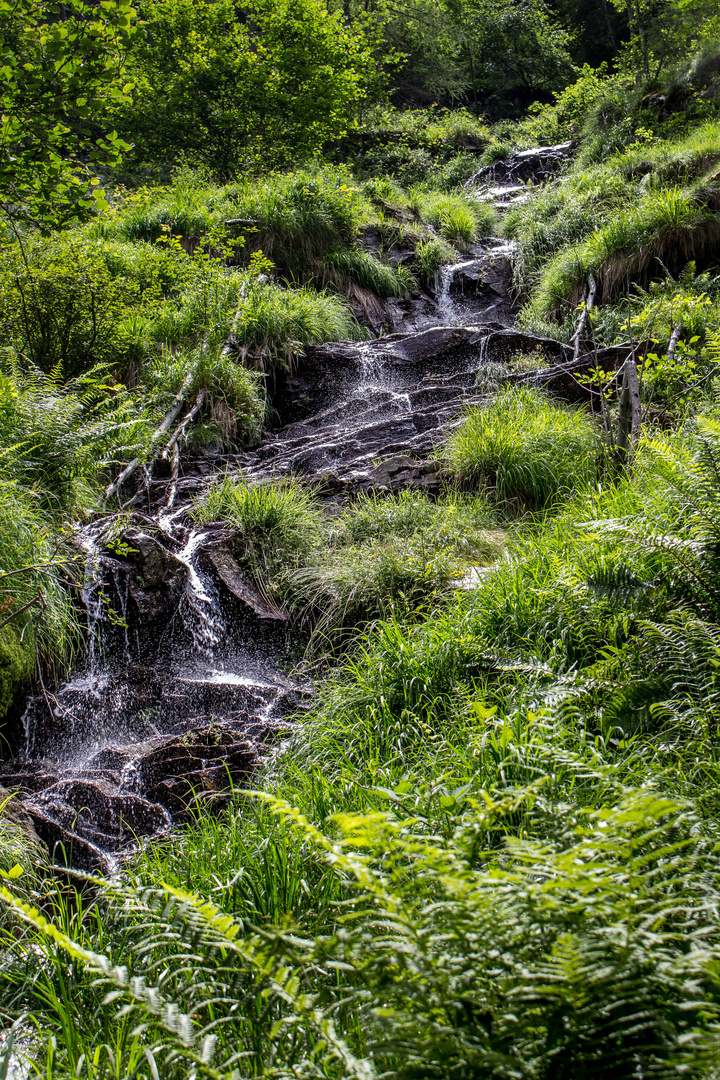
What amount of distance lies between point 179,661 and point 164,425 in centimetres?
278

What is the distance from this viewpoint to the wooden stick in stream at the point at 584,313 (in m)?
7.02

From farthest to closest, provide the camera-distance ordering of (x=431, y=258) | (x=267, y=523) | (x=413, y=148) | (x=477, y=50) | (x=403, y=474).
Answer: (x=477, y=50) → (x=413, y=148) → (x=431, y=258) → (x=403, y=474) → (x=267, y=523)

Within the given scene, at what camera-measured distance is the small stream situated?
322 centimetres

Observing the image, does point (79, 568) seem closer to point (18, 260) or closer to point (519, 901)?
point (18, 260)

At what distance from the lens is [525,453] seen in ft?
16.8

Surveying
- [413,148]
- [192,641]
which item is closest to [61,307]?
[192,641]

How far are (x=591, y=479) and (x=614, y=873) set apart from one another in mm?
3953

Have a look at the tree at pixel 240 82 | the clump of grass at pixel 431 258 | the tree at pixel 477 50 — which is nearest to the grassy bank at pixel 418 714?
the clump of grass at pixel 431 258

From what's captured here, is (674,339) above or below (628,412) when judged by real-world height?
above

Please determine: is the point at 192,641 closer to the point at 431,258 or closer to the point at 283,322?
the point at 283,322

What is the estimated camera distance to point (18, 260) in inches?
235

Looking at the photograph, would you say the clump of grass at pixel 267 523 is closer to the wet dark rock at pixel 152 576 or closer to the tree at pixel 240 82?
the wet dark rock at pixel 152 576

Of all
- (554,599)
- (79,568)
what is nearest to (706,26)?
(554,599)

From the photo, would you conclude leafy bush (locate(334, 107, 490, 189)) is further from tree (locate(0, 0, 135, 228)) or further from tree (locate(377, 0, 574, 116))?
tree (locate(0, 0, 135, 228))
